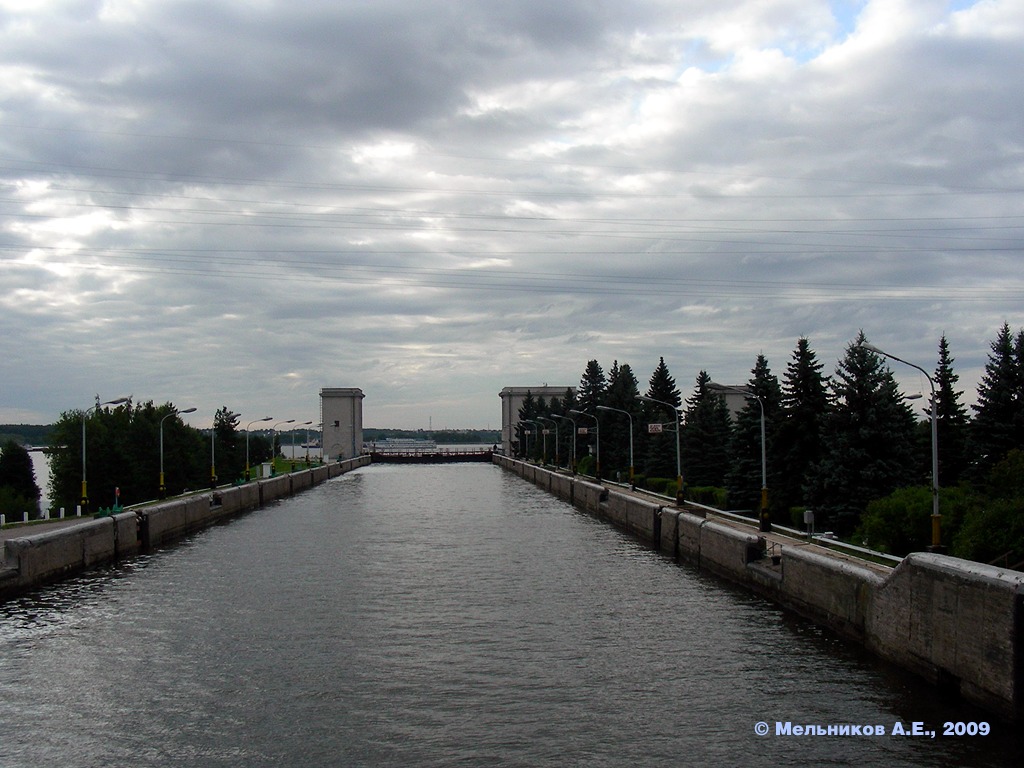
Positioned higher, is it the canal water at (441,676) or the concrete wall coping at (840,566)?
the concrete wall coping at (840,566)

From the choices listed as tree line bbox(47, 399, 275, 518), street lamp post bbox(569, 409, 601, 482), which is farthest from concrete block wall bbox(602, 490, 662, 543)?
tree line bbox(47, 399, 275, 518)

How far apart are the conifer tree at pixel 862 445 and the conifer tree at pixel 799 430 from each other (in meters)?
4.89

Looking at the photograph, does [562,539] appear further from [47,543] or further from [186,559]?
[47,543]

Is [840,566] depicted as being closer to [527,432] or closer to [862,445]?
[862,445]

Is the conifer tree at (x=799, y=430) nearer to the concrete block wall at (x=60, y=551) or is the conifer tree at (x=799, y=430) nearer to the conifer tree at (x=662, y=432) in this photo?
the conifer tree at (x=662, y=432)

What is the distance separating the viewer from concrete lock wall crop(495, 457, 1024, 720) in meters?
12.7

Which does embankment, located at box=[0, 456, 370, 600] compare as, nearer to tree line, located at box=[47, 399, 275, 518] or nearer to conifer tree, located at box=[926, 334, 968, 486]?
tree line, located at box=[47, 399, 275, 518]

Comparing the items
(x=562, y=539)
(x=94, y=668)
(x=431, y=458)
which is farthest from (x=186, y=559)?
(x=431, y=458)

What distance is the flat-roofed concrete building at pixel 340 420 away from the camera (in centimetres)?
14588

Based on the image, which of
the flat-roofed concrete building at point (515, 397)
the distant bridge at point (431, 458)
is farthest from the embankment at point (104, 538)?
the flat-roofed concrete building at point (515, 397)

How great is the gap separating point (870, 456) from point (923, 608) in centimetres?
1897

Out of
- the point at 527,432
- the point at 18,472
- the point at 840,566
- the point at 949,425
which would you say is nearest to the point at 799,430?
the point at 949,425

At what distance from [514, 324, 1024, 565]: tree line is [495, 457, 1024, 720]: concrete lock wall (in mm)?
2985

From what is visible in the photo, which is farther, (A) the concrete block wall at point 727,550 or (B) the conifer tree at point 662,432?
(B) the conifer tree at point 662,432
